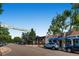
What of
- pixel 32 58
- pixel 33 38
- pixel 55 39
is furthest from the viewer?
pixel 33 38

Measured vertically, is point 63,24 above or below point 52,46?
above

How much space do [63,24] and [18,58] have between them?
4201cm

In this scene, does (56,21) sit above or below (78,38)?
above

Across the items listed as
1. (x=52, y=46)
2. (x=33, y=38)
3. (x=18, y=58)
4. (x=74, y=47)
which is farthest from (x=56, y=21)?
Result: (x=33, y=38)

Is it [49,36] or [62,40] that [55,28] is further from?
[49,36]

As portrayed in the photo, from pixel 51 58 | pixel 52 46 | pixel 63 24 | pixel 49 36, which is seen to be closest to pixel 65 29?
pixel 63 24

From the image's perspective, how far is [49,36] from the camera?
73250mm

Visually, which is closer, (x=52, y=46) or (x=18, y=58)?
(x=18, y=58)

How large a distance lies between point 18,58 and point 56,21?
1740 inches

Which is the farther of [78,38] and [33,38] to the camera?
[33,38]

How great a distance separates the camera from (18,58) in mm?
13727

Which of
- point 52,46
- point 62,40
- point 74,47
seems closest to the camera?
point 74,47

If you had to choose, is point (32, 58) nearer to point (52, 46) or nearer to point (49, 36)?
point (52, 46)

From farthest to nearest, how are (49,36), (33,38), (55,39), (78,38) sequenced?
(33,38), (49,36), (55,39), (78,38)
